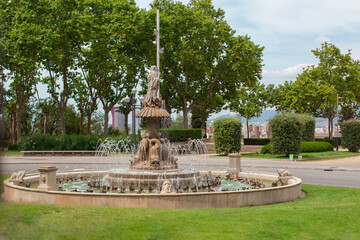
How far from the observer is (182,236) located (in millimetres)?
7020

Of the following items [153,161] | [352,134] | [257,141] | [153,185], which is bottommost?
[153,185]

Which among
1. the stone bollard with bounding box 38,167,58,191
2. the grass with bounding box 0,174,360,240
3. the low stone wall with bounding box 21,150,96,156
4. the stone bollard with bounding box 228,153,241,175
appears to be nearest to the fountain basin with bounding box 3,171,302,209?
the grass with bounding box 0,174,360,240

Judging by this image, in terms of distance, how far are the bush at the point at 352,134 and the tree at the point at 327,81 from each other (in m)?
11.2

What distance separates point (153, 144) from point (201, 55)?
106 feet

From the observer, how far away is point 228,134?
121 feet

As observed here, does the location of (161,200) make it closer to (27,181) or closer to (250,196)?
(250,196)

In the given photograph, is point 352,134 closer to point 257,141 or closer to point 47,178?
point 257,141

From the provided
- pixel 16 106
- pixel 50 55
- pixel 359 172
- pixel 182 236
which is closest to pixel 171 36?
pixel 50 55

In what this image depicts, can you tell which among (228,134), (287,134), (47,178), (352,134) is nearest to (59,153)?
(228,134)

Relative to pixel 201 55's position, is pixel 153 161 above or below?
below

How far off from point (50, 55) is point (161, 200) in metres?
32.6

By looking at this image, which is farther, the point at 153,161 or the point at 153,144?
the point at 153,144

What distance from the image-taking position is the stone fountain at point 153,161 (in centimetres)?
1389

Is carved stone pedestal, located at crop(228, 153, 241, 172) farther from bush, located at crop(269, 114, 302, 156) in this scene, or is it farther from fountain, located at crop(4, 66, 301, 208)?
bush, located at crop(269, 114, 302, 156)
